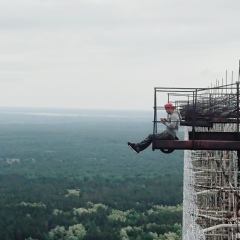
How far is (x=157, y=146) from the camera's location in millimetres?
9633

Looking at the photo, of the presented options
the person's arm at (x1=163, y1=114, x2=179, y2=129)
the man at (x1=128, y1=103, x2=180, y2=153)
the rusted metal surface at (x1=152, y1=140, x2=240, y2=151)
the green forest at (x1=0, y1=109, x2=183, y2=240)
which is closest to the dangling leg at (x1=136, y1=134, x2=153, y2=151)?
the man at (x1=128, y1=103, x2=180, y2=153)

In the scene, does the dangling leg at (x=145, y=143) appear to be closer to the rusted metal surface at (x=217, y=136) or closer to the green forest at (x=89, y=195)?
the rusted metal surface at (x=217, y=136)

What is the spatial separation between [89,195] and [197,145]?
57488 mm

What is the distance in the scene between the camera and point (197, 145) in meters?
9.54

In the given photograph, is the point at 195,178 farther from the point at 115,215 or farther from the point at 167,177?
the point at 167,177

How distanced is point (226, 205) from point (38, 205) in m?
43.3

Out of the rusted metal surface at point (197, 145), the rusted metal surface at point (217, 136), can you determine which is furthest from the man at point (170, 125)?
the rusted metal surface at point (217, 136)

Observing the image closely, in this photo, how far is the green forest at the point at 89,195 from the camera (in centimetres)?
4591

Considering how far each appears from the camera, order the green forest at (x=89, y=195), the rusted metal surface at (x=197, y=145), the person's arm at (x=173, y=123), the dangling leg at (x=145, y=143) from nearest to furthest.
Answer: the rusted metal surface at (x=197, y=145), the person's arm at (x=173, y=123), the dangling leg at (x=145, y=143), the green forest at (x=89, y=195)

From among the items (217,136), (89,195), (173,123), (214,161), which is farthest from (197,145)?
(89,195)

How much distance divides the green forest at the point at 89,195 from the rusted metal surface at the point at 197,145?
104ft

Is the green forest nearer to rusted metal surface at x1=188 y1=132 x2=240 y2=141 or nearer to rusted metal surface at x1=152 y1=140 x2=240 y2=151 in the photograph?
rusted metal surface at x1=188 y1=132 x2=240 y2=141

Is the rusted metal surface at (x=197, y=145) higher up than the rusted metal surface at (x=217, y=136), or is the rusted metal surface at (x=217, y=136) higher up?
the rusted metal surface at (x=217, y=136)

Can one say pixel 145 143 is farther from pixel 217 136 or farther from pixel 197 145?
pixel 217 136
